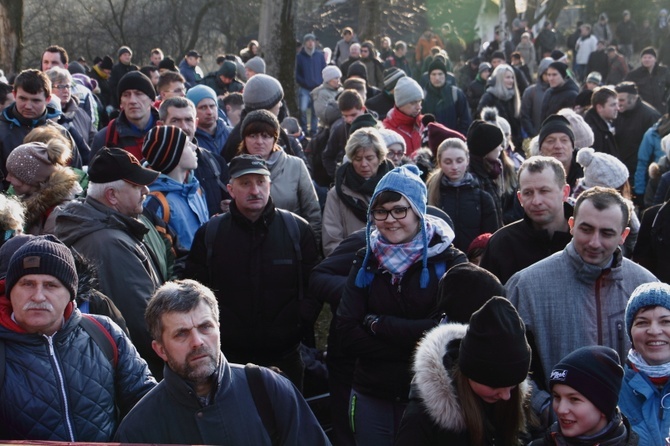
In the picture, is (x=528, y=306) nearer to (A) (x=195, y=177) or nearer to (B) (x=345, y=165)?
(B) (x=345, y=165)

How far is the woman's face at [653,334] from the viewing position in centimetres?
395

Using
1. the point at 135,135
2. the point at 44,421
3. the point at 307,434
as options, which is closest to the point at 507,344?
the point at 307,434

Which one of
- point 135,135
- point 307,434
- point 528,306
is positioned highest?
point 135,135

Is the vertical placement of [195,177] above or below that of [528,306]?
above

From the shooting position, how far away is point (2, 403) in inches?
139

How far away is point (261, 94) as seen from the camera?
27.3ft

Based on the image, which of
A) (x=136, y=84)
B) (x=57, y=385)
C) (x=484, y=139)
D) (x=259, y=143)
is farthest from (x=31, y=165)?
(x=484, y=139)

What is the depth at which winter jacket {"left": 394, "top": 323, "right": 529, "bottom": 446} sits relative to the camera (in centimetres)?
328

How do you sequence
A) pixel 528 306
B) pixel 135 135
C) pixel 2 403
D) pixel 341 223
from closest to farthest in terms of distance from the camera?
pixel 2 403 → pixel 528 306 → pixel 341 223 → pixel 135 135

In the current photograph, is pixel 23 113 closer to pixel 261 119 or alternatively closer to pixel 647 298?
pixel 261 119

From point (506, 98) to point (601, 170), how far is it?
22.5 feet

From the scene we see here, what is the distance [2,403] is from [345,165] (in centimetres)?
360

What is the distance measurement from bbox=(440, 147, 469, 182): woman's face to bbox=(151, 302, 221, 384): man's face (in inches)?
140

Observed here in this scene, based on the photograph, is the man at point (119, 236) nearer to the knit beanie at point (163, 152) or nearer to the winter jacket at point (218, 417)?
the knit beanie at point (163, 152)
